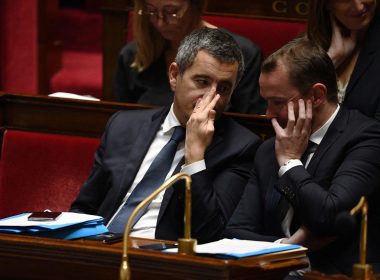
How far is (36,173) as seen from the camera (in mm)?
2150

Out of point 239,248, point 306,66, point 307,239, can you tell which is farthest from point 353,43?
point 239,248

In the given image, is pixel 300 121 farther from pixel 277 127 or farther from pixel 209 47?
pixel 209 47

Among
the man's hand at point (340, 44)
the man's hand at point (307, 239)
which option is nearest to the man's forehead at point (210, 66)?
the man's hand at point (340, 44)

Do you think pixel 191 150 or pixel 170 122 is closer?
pixel 191 150

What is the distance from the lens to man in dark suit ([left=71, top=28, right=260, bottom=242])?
1762mm

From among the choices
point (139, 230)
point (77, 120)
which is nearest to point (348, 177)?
point (139, 230)

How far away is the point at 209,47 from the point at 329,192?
0.39 m

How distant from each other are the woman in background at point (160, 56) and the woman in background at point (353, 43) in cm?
28

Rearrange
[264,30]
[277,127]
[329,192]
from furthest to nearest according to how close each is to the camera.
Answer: [264,30] → [277,127] → [329,192]

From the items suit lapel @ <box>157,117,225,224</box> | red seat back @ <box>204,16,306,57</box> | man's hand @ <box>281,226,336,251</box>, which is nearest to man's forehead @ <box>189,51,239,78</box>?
suit lapel @ <box>157,117,225,224</box>

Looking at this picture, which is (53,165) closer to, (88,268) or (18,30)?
(88,268)

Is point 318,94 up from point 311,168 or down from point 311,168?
up

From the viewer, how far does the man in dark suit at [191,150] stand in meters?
1.76

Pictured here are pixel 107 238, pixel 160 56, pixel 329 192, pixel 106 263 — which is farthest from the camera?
pixel 160 56
